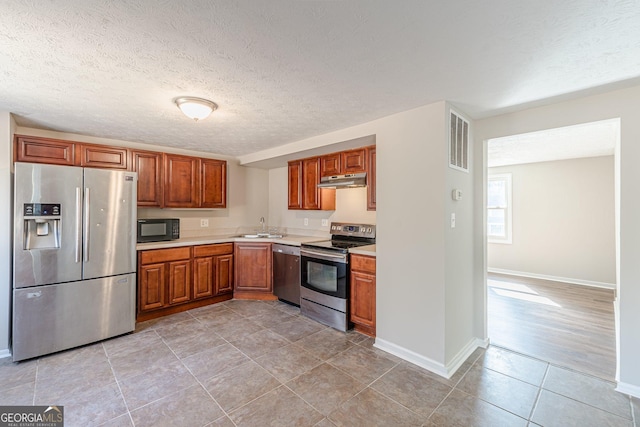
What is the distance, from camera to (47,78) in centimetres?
195

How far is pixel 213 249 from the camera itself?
13.0 ft

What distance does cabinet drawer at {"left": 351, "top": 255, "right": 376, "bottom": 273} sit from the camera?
293cm

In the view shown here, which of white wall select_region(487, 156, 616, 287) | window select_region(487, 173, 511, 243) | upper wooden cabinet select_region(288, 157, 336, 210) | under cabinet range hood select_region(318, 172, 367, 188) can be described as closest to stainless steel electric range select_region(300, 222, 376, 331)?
upper wooden cabinet select_region(288, 157, 336, 210)

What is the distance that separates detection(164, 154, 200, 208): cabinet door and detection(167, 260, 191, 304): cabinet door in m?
0.88

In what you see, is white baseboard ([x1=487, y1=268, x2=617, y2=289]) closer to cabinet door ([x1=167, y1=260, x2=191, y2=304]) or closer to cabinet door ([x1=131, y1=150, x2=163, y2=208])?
cabinet door ([x1=167, y1=260, x2=191, y2=304])

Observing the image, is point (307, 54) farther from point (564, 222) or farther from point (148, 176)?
point (564, 222)

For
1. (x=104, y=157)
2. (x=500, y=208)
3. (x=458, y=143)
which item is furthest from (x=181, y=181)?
(x=500, y=208)

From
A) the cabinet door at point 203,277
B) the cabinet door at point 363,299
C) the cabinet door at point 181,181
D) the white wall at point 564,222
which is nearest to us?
the cabinet door at point 363,299

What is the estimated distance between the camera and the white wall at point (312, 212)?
3.80m

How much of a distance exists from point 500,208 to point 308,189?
458 cm

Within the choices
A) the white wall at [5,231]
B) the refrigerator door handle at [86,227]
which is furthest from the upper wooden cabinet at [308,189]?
the white wall at [5,231]

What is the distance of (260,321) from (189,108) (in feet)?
8.17

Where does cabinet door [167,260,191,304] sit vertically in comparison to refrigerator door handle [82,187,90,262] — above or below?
below

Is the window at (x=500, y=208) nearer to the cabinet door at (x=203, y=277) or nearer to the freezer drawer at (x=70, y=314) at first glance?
the cabinet door at (x=203, y=277)
